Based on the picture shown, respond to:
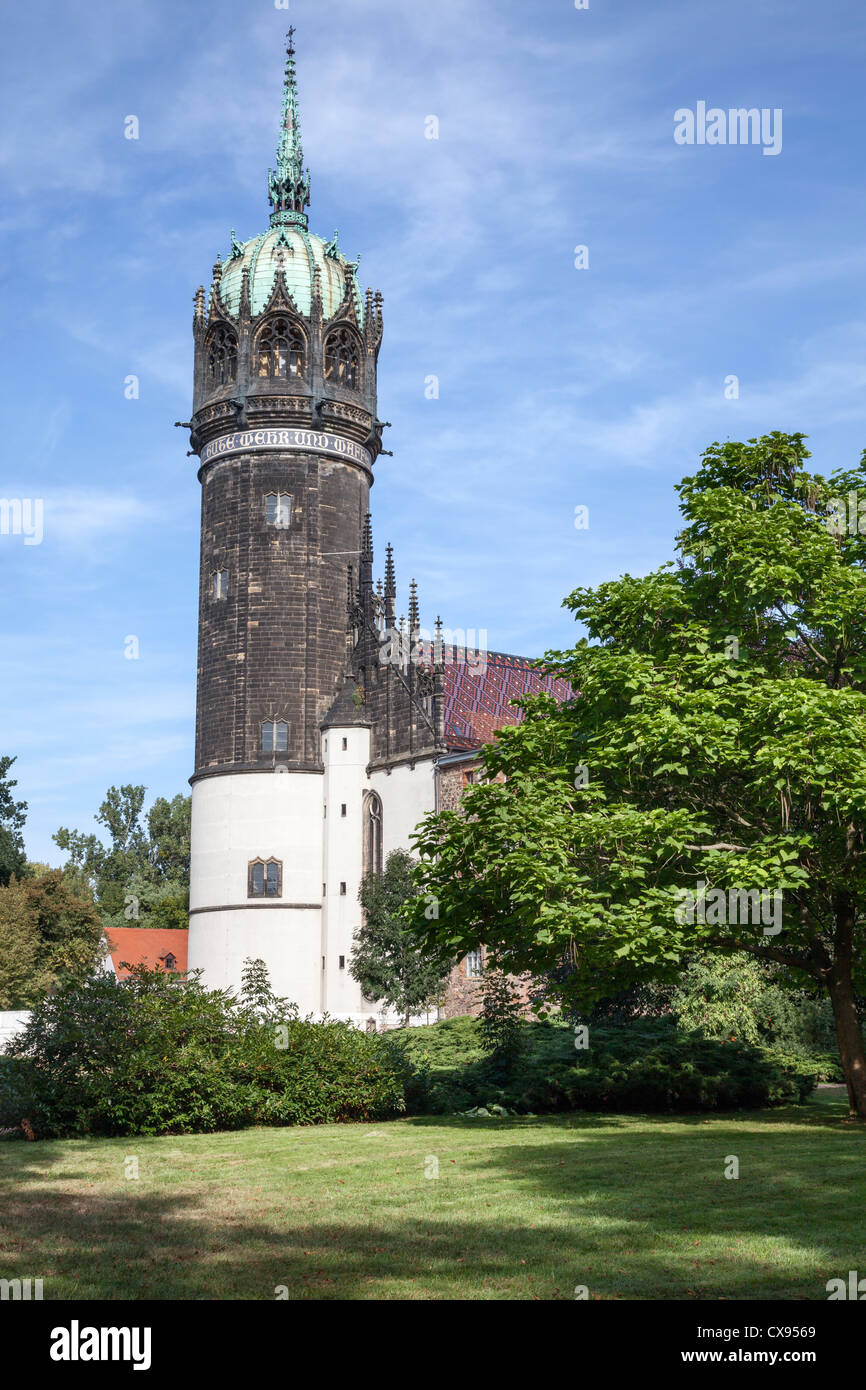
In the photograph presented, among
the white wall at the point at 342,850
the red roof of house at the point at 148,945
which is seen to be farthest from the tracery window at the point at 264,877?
the red roof of house at the point at 148,945

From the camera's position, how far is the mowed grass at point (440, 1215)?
10.1 meters

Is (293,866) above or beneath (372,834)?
beneath

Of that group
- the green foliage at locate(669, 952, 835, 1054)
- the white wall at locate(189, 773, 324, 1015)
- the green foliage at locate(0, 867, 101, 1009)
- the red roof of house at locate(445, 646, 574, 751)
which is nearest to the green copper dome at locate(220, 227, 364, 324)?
the red roof of house at locate(445, 646, 574, 751)

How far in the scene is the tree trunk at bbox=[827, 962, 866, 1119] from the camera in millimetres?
22578

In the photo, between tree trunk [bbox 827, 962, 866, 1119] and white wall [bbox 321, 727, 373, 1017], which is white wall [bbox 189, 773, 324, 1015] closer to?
white wall [bbox 321, 727, 373, 1017]

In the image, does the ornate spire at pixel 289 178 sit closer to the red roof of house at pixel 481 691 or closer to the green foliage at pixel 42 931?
the red roof of house at pixel 481 691

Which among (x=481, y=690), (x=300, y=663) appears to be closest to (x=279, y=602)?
(x=300, y=663)

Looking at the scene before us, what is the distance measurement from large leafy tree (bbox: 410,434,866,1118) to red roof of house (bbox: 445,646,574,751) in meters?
29.4

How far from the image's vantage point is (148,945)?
86.1 meters

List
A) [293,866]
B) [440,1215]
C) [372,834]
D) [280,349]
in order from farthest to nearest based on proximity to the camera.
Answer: [280,349] → [293,866] → [372,834] → [440,1215]

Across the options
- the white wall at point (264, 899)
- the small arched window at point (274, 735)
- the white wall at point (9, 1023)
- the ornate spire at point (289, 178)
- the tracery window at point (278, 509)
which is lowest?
the white wall at point (9, 1023)

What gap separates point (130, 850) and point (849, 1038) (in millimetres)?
102085

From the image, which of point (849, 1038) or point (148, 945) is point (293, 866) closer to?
point (148, 945)

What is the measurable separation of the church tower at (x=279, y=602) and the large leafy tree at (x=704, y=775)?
32.7 m
